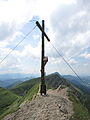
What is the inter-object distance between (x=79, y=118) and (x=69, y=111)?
1.77 m

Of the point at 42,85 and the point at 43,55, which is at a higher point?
the point at 43,55

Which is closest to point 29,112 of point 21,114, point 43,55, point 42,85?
point 21,114

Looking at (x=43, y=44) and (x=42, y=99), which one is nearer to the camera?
(x=42, y=99)

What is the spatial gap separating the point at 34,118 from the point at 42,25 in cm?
1424

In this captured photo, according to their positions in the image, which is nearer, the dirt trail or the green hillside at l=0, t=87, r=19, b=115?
the dirt trail

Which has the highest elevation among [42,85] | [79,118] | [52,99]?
[42,85]

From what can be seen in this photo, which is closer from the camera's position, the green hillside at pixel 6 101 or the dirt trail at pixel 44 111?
the dirt trail at pixel 44 111

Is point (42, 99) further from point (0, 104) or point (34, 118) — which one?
point (0, 104)

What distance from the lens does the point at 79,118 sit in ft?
69.7

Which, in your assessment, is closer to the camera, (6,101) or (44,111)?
(44,111)

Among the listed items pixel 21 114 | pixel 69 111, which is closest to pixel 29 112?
pixel 21 114

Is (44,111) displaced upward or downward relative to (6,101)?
downward

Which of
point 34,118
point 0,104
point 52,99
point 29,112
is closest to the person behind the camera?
point 34,118

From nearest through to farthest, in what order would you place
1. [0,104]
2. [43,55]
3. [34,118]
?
[34,118] → [43,55] → [0,104]
